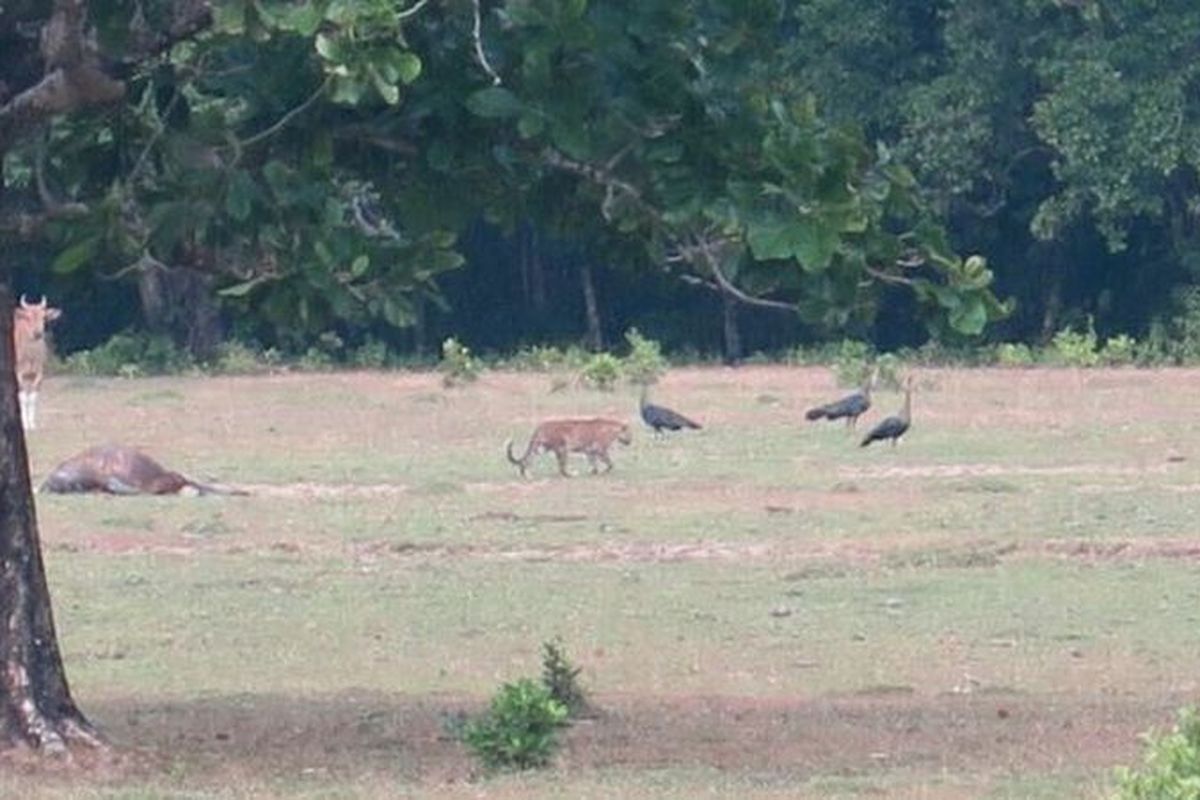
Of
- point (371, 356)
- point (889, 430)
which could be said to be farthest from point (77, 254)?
point (371, 356)

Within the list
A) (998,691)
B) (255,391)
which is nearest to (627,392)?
(255,391)

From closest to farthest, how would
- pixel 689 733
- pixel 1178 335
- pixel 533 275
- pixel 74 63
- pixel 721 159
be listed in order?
pixel 74 63 → pixel 721 159 → pixel 689 733 → pixel 1178 335 → pixel 533 275

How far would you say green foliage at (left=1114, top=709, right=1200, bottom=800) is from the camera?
6.74 m

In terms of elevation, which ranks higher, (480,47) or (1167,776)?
(480,47)

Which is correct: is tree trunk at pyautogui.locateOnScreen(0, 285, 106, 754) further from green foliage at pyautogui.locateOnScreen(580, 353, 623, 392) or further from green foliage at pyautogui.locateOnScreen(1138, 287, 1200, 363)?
green foliage at pyautogui.locateOnScreen(1138, 287, 1200, 363)

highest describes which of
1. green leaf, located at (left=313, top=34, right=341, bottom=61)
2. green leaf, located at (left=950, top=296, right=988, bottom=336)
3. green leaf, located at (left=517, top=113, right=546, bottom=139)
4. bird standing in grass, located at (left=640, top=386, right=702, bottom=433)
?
green leaf, located at (left=313, top=34, right=341, bottom=61)

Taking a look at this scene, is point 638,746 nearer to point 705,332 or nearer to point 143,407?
point 143,407

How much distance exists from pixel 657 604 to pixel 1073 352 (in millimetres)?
23182

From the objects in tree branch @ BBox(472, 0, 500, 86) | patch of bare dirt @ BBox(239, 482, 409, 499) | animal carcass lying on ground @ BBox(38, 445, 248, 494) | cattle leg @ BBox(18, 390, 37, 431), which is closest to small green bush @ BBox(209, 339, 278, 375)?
cattle leg @ BBox(18, 390, 37, 431)

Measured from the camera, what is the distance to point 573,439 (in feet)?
82.5

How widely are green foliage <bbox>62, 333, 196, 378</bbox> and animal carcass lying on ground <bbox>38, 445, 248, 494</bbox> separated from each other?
1654cm

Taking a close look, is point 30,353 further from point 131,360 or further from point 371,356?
point 371,356

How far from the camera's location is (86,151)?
39.0 ft

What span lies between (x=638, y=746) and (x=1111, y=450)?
50.9 ft
